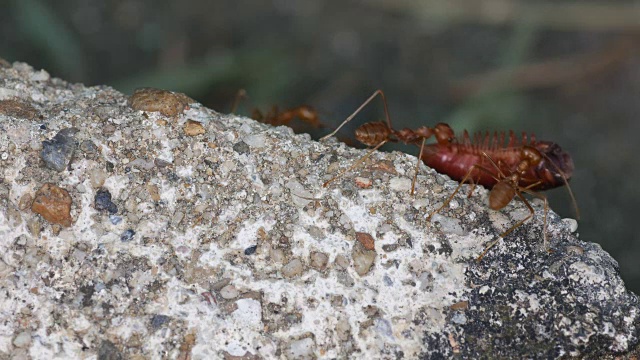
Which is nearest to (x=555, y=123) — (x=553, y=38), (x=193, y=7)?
(x=553, y=38)

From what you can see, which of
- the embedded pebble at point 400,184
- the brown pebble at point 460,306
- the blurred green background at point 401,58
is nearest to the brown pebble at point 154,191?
the embedded pebble at point 400,184

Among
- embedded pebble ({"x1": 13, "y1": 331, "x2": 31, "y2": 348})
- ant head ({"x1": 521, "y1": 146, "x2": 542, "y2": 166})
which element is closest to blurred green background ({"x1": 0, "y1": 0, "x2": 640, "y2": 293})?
ant head ({"x1": 521, "y1": 146, "x2": 542, "y2": 166})

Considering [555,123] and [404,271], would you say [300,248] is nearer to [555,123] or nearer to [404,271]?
[404,271]

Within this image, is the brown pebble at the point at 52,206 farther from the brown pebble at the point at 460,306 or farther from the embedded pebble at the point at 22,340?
the brown pebble at the point at 460,306

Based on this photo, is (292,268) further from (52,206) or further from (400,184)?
(52,206)

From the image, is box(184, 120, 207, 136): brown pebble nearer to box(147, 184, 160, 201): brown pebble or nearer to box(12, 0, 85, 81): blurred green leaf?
box(147, 184, 160, 201): brown pebble

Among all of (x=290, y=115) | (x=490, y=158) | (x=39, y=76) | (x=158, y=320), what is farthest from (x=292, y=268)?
(x=290, y=115)
